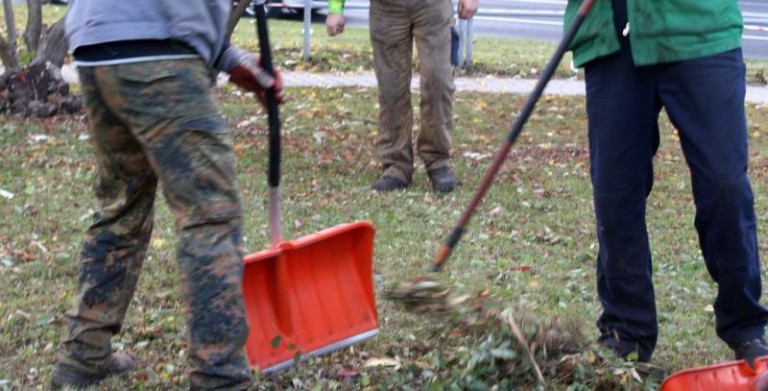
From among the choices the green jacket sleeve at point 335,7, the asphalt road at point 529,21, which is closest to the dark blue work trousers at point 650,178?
the green jacket sleeve at point 335,7

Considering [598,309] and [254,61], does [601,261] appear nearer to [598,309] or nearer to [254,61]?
[598,309]

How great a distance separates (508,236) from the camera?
611 centimetres

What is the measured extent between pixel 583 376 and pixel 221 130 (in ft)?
4.57

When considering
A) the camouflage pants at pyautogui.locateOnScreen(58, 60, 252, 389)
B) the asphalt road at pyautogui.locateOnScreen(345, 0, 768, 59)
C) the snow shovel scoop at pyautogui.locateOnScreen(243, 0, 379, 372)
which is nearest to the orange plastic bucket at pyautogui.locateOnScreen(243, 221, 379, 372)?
the snow shovel scoop at pyautogui.locateOnScreen(243, 0, 379, 372)

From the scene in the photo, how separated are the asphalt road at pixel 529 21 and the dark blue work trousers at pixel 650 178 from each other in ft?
44.6

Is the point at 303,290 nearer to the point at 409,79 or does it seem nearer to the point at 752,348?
→ the point at 752,348

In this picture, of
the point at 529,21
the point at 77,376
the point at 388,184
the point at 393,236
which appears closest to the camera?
the point at 77,376

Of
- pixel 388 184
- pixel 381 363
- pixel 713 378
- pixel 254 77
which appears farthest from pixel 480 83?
pixel 713 378

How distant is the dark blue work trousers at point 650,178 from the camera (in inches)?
145

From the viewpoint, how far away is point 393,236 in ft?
19.7

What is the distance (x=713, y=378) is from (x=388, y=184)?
3.81 metres

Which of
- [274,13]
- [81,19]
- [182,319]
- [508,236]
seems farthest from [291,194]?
[274,13]

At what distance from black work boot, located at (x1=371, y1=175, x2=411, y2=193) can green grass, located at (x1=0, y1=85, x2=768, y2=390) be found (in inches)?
2.8

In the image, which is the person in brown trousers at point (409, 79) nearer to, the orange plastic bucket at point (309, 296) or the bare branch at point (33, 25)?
the orange plastic bucket at point (309, 296)
